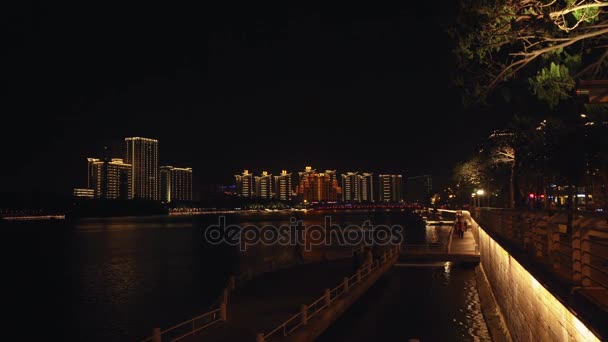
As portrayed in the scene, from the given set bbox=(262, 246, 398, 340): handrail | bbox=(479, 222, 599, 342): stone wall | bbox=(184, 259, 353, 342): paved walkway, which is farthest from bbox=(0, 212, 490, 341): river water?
bbox=(479, 222, 599, 342): stone wall

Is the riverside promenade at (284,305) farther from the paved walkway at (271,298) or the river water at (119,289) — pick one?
the river water at (119,289)

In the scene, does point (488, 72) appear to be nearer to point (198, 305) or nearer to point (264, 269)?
point (264, 269)

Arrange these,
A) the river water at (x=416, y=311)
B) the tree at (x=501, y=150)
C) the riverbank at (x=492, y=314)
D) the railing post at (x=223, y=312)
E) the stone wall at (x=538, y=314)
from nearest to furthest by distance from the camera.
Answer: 1. the stone wall at (x=538, y=314)
2. the railing post at (x=223, y=312)
3. the riverbank at (x=492, y=314)
4. the river water at (x=416, y=311)
5. the tree at (x=501, y=150)

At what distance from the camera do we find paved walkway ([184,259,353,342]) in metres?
15.1

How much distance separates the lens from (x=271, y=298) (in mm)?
20281

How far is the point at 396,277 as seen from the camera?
33250 mm

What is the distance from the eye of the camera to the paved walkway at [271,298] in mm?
15094

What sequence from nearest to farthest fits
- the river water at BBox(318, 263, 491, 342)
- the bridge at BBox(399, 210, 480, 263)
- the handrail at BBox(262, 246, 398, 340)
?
the handrail at BBox(262, 246, 398, 340) → the river water at BBox(318, 263, 491, 342) → the bridge at BBox(399, 210, 480, 263)

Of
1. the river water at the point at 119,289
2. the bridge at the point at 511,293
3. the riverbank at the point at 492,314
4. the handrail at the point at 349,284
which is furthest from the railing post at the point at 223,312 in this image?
the river water at the point at 119,289

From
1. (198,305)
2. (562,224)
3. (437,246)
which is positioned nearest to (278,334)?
(562,224)

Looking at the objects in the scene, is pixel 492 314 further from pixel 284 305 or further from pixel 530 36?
pixel 530 36

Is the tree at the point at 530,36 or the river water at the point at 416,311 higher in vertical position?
the tree at the point at 530,36

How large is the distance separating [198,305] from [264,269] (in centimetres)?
585

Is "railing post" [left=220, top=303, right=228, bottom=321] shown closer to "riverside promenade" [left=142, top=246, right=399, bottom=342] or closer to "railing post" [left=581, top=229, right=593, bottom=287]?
"riverside promenade" [left=142, top=246, right=399, bottom=342]
